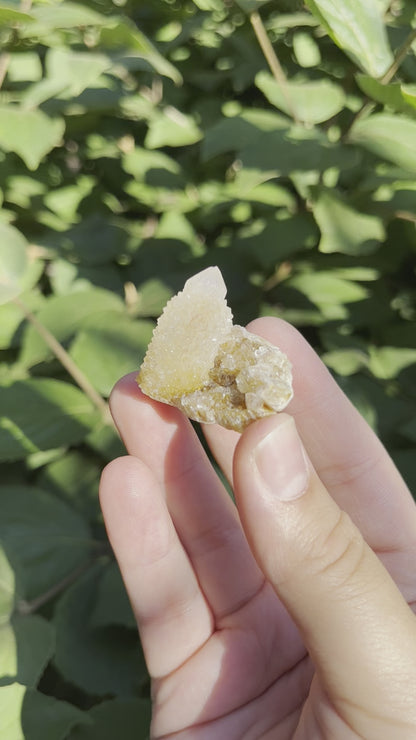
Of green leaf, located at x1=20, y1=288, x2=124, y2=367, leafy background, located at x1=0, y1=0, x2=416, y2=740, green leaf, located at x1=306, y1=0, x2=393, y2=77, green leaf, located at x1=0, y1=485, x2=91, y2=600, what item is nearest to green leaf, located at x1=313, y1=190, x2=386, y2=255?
leafy background, located at x1=0, y1=0, x2=416, y2=740

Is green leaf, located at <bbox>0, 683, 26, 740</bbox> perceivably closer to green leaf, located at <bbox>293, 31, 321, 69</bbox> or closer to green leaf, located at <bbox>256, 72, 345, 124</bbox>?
green leaf, located at <bbox>256, 72, 345, 124</bbox>

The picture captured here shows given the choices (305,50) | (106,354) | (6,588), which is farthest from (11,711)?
(305,50)

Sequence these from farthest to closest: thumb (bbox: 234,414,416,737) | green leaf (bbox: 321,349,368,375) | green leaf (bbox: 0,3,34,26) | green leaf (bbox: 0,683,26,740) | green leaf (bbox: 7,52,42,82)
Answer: green leaf (bbox: 7,52,42,82) → green leaf (bbox: 321,349,368,375) → green leaf (bbox: 0,3,34,26) → green leaf (bbox: 0,683,26,740) → thumb (bbox: 234,414,416,737)

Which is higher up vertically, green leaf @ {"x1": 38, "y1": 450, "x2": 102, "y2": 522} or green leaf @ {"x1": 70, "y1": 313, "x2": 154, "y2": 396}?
green leaf @ {"x1": 70, "y1": 313, "x2": 154, "y2": 396}

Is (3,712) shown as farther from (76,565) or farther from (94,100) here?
(94,100)

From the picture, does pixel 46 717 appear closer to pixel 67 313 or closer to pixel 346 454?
pixel 346 454
